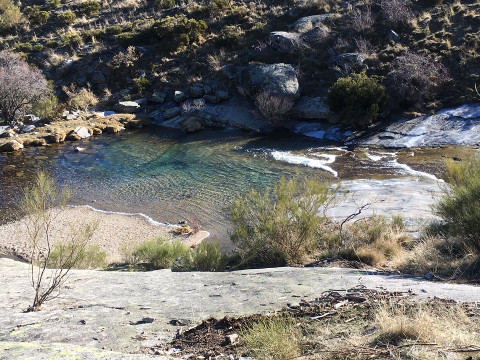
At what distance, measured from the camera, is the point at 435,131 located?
60.3 feet

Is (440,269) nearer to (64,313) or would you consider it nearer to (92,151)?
(64,313)

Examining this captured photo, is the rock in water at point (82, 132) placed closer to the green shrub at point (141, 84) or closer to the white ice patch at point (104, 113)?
the white ice patch at point (104, 113)

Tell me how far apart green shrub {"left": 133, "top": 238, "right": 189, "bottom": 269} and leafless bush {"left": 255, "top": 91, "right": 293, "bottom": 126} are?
13.9 m

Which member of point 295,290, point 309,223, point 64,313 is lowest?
point 309,223

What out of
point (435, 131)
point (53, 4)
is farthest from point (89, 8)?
point (435, 131)

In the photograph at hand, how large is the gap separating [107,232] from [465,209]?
30.5ft

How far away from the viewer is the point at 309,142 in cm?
2033

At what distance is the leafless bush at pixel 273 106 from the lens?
22141mm

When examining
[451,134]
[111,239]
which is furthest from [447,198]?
[451,134]

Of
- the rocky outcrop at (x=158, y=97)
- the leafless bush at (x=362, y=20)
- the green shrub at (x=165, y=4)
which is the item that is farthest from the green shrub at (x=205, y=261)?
the green shrub at (x=165, y=4)

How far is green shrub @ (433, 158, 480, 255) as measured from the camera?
21.8 ft

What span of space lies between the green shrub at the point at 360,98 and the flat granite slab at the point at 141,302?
1527cm

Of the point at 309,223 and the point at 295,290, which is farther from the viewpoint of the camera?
the point at 309,223

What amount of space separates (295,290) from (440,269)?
7.97 feet
